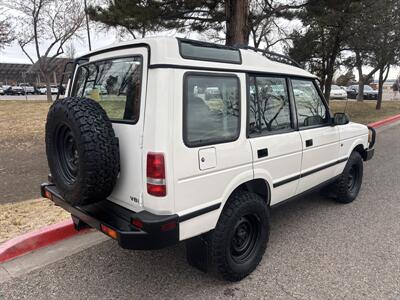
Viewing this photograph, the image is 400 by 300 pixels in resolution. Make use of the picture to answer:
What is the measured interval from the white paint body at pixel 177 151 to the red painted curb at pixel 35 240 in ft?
4.31

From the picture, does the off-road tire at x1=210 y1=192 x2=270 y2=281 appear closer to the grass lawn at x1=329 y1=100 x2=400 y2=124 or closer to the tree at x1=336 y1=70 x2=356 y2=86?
the grass lawn at x1=329 y1=100 x2=400 y2=124

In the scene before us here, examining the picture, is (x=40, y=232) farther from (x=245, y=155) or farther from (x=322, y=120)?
(x=322, y=120)

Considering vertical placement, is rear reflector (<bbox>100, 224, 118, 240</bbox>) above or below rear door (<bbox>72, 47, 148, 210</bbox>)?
below

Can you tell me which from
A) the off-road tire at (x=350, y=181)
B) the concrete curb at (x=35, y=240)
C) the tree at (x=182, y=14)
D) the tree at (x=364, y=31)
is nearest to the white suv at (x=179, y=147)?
the concrete curb at (x=35, y=240)

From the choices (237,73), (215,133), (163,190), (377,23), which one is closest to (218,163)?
(215,133)

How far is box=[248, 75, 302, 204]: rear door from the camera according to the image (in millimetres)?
3010

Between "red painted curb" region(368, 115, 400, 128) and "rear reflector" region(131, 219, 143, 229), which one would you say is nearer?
"rear reflector" region(131, 219, 143, 229)

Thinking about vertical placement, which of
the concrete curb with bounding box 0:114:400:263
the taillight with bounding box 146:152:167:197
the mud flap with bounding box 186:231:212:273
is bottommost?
the concrete curb with bounding box 0:114:400:263

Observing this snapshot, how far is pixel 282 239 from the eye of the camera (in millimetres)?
3674

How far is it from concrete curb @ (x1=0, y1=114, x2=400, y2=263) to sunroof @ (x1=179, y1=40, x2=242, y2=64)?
7.81ft

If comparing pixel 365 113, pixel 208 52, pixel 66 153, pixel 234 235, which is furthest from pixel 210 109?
pixel 365 113

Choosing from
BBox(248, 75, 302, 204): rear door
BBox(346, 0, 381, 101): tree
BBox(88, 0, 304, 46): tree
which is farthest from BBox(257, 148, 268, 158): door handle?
BBox(346, 0, 381, 101): tree

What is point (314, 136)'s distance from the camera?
12.2 ft

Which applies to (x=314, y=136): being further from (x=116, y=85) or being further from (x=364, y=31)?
(x=364, y=31)
